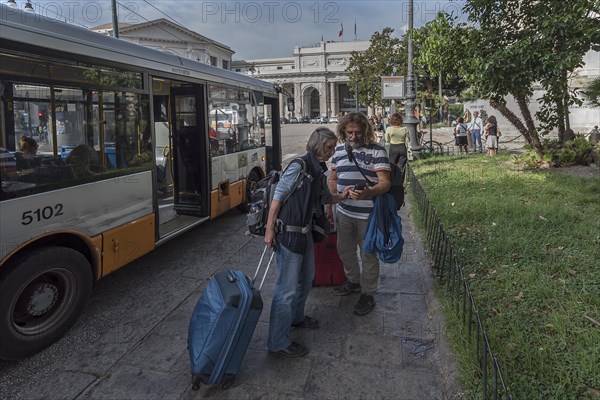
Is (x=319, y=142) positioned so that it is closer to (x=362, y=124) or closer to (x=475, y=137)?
(x=362, y=124)

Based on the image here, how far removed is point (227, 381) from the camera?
302cm

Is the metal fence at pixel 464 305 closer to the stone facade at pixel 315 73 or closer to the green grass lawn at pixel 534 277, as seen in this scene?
the green grass lawn at pixel 534 277

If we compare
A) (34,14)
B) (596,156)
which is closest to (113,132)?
(34,14)

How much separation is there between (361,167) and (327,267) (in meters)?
1.32

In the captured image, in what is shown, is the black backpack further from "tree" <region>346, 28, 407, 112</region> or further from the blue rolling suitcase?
"tree" <region>346, 28, 407, 112</region>

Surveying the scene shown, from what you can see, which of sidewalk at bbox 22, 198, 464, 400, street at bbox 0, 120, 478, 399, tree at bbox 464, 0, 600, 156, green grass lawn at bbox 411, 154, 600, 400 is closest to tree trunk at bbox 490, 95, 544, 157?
tree at bbox 464, 0, 600, 156

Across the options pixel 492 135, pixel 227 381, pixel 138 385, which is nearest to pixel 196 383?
pixel 227 381

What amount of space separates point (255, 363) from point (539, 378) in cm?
191

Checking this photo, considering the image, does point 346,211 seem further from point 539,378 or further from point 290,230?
point 539,378

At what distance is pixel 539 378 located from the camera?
2.82 meters

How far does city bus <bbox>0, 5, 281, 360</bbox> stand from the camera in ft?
10.9

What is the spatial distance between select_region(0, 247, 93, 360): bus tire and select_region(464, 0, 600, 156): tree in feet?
25.8

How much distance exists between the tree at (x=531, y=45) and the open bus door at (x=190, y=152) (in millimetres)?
5565

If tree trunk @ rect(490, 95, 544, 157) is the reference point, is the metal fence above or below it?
below
